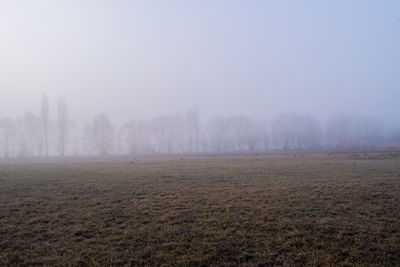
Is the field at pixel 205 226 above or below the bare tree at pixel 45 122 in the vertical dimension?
below

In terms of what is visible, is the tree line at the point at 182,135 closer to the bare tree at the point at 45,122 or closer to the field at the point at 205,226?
the bare tree at the point at 45,122

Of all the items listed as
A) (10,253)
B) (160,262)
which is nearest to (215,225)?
(160,262)

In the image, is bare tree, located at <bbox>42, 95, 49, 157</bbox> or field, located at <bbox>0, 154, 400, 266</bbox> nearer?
field, located at <bbox>0, 154, 400, 266</bbox>

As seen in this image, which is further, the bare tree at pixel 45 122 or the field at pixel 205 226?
the bare tree at pixel 45 122

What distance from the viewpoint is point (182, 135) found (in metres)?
90.8

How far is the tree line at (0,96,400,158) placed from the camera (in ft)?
229

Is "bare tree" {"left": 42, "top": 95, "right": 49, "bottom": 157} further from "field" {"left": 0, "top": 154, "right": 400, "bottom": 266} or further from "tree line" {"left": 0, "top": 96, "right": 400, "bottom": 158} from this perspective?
"field" {"left": 0, "top": 154, "right": 400, "bottom": 266}

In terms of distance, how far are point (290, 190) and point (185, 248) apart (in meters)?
9.00

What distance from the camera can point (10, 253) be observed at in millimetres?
5969

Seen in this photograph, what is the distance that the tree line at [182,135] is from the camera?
6969 cm

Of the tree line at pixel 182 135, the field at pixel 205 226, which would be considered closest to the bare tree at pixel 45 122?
the tree line at pixel 182 135

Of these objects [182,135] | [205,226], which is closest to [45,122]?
[182,135]

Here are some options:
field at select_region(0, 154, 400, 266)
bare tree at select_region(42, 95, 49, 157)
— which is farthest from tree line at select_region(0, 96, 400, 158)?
field at select_region(0, 154, 400, 266)

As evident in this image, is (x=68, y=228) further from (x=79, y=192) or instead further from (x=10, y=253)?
(x=79, y=192)
